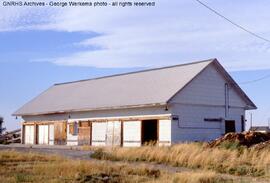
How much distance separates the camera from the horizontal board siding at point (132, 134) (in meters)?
33.8

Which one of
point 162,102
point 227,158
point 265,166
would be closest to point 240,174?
point 265,166

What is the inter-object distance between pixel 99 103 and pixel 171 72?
5.49 m

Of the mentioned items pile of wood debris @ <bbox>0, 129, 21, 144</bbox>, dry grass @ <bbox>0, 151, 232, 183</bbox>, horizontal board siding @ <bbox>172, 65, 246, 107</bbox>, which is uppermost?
horizontal board siding @ <bbox>172, 65, 246, 107</bbox>

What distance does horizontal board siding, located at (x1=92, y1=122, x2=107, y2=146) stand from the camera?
3703cm

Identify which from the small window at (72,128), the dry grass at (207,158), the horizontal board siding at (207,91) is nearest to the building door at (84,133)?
the small window at (72,128)

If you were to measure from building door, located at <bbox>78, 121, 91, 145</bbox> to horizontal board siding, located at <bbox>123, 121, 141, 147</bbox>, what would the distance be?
4381 mm

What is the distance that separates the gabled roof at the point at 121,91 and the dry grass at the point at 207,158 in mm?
7552

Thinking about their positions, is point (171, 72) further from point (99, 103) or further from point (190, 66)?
point (99, 103)

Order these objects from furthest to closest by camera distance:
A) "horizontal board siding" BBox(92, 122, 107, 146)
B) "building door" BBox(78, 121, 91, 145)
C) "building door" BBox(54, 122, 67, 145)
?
"building door" BBox(54, 122, 67, 145) < "building door" BBox(78, 121, 91, 145) < "horizontal board siding" BBox(92, 122, 107, 146)

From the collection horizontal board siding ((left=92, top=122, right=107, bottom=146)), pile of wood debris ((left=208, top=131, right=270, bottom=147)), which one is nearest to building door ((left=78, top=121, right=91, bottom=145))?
horizontal board siding ((left=92, top=122, right=107, bottom=146))

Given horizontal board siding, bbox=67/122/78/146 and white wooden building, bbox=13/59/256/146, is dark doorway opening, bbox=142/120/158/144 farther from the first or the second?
horizontal board siding, bbox=67/122/78/146

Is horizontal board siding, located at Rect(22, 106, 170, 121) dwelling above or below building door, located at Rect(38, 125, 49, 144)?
above

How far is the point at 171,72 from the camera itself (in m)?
37.0

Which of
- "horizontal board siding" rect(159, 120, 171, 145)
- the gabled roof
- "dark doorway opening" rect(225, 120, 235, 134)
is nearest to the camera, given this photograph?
"horizontal board siding" rect(159, 120, 171, 145)
